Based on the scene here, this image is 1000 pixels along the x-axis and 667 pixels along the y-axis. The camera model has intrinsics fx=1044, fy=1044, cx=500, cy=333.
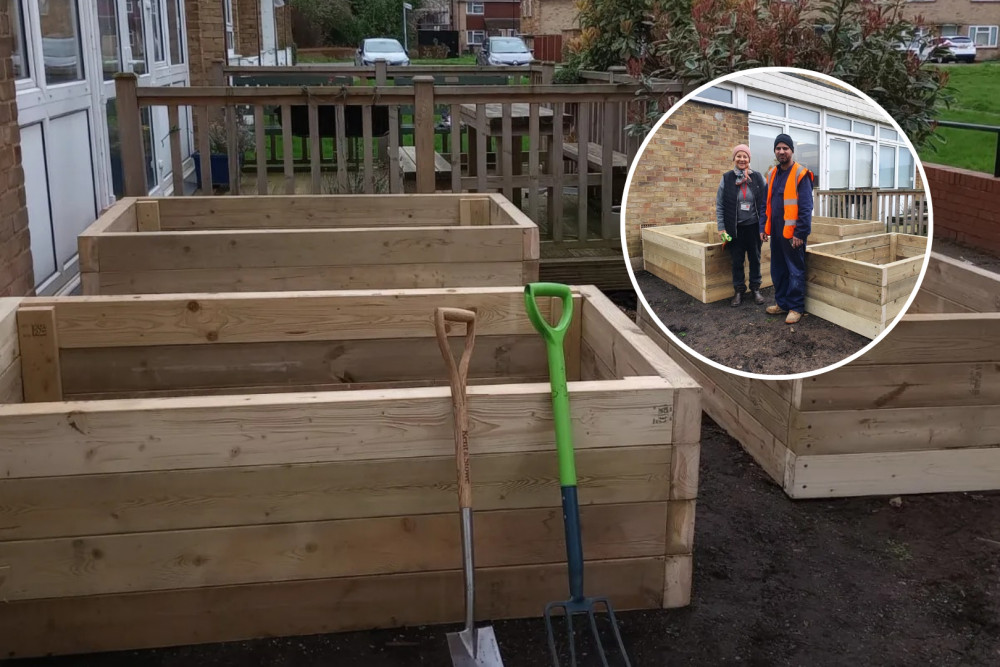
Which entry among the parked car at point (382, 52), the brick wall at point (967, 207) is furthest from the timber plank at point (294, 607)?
the parked car at point (382, 52)

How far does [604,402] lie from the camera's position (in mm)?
2662

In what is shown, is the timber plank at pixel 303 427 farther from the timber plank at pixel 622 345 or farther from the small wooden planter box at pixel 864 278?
the small wooden planter box at pixel 864 278

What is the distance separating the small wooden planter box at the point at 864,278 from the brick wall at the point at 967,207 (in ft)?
24.0

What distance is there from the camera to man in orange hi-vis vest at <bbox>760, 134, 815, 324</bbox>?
69.2 inches

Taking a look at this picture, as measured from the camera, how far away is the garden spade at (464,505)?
2.51 metres

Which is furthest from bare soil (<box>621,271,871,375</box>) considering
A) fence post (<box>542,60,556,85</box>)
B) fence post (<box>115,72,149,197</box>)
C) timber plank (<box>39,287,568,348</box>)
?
fence post (<box>542,60,556,85</box>)

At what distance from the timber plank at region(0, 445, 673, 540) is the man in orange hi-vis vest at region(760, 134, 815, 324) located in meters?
1.02

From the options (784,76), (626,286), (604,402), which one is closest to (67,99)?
(626,286)

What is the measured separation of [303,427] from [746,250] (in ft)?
4.07

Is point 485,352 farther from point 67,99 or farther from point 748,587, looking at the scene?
point 67,99

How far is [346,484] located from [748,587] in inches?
53.3

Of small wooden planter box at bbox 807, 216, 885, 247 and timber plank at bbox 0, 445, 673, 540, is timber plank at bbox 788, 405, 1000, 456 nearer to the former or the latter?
timber plank at bbox 0, 445, 673, 540

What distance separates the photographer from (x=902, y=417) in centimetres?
372

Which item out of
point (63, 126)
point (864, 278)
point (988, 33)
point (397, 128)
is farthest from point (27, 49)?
point (988, 33)
